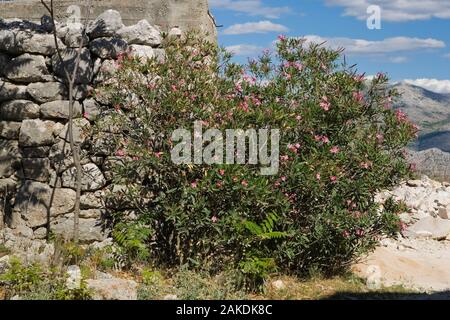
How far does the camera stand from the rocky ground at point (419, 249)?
8367 mm

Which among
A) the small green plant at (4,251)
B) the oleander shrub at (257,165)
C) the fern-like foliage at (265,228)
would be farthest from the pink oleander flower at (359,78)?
the small green plant at (4,251)

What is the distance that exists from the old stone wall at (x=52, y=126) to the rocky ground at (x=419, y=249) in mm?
3589

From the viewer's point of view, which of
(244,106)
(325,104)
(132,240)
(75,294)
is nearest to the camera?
(75,294)

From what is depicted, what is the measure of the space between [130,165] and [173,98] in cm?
92

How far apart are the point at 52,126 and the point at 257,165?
9.52ft

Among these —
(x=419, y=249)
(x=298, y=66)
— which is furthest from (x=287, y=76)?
(x=419, y=249)

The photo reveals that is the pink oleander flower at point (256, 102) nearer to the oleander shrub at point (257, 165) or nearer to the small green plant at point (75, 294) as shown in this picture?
the oleander shrub at point (257, 165)

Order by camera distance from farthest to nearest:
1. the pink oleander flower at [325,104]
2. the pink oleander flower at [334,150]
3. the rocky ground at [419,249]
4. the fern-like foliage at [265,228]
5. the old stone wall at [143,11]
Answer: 1. the old stone wall at [143,11]
2. the rocky ground at [419,249]
3. the pink oleander flower at [325,104]
4. the pink oleander flower at [334,150]
5. the fern-like foliage at [265,228]

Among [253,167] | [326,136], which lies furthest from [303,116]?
[253,167]

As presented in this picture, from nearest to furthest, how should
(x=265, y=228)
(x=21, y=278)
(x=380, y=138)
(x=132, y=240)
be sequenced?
(x=21, y=278)
(x=265, y=228)
(x=132, y=240)
(x=380, y=138)

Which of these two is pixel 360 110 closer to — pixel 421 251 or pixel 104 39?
pixel 104 39

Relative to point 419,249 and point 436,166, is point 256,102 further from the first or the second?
point 436,166

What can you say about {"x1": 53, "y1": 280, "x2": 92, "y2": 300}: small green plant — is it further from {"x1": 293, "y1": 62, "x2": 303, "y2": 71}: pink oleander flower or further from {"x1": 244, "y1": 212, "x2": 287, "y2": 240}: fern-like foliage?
{"x1": 293, "y1": 62, "x2": 303, "y2": 71}: pink oleander flower

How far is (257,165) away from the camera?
7.16 m
